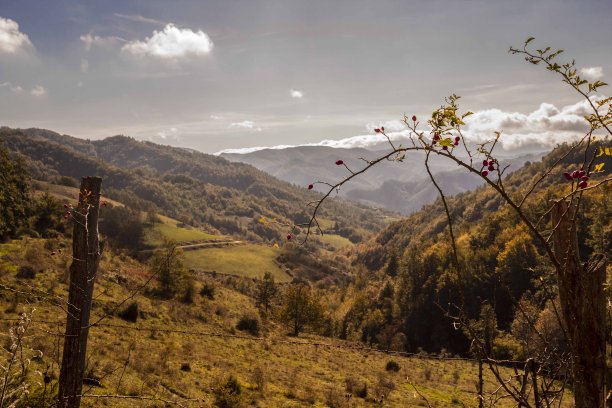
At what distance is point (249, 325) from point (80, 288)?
4495cm

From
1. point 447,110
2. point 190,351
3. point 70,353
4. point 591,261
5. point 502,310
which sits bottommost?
point 502,310

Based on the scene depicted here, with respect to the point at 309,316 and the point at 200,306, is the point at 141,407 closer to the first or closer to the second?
the point at 200,306

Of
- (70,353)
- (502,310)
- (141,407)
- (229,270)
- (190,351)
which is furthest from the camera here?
(229,270)

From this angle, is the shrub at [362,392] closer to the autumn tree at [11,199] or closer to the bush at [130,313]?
the bush at [130,313]

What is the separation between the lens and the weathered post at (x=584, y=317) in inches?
92.7

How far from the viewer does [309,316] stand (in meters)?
57.9

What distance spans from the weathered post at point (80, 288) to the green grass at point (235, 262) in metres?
125

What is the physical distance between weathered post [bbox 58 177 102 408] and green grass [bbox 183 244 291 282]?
411ft

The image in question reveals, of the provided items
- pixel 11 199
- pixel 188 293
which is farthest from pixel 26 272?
pixel 11 199

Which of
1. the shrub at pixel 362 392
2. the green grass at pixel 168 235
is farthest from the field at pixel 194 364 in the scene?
the green grass at pixel 168 235

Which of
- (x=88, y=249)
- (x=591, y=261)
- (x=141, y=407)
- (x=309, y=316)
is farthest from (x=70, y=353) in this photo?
(x=309, y=316)

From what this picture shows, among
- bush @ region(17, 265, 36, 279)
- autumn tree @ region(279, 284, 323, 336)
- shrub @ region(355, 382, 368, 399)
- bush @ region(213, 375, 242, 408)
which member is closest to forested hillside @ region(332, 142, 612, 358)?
autumn tree @ region(279, 284, 323, 336)

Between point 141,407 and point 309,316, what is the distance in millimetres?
46168

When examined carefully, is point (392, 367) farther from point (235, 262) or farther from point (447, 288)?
point (235, 262)
